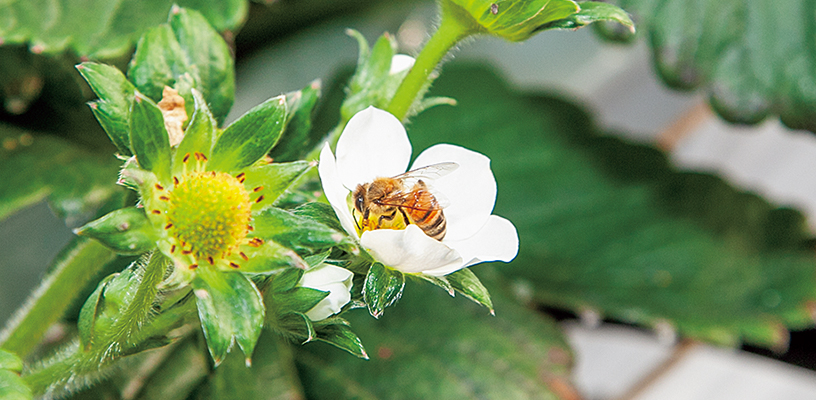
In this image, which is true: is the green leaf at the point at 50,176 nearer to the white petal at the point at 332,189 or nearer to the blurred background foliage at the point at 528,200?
the blurred background foliage at the point at 528,200

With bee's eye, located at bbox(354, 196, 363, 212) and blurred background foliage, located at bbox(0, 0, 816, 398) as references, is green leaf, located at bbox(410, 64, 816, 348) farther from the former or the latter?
bee's eye, located at bbox(354, 196, 363, 212)

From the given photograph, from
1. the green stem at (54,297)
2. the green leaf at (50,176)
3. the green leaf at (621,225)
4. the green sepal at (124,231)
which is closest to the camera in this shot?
the green sepal at (124,231)

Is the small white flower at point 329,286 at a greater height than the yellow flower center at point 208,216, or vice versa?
the yellow flower center at point 208,216

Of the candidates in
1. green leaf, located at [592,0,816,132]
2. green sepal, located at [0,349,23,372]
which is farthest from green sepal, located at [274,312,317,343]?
green leaf, located at [592,0,816,132]

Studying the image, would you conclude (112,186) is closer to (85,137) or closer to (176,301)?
(85,137)

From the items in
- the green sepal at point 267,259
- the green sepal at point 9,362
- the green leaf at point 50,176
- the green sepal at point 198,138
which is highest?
the green sepal at point 198,138

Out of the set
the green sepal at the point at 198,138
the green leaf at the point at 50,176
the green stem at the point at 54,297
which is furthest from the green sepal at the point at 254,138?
the green leaf at the point at 50,176

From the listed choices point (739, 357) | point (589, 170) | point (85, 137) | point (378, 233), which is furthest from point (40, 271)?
point (739, 357)
